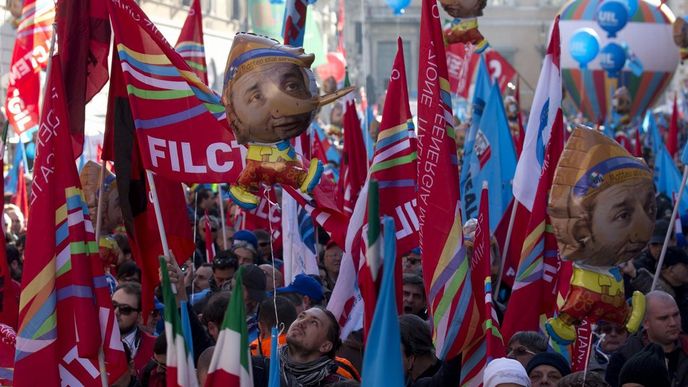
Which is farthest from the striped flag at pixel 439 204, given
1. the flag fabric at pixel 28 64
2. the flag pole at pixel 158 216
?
the flag fabric at pixel 28 64

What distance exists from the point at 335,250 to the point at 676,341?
345cm

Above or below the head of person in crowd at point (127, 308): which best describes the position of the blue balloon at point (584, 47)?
below

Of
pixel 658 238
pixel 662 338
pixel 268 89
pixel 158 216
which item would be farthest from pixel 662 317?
pixel 658 238

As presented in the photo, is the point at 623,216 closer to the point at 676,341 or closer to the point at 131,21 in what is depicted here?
the point at 676,341

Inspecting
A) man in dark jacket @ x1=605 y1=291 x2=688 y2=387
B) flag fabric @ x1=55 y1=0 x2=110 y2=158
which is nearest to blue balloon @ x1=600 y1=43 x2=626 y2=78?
flag fabric @ x1=55 y1=0 x2=110 y2=158

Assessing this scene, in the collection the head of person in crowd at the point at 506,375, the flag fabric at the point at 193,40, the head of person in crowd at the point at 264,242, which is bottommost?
the head of person in crowd at the point at 264,242

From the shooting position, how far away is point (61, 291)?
22.9 ft

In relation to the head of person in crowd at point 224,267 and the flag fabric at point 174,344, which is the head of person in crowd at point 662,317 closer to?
the flag fabric at point 174,344

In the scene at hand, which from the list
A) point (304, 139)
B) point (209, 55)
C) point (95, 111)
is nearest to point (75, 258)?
point (304, 139)

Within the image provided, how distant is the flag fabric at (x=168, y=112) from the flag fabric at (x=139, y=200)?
20cm

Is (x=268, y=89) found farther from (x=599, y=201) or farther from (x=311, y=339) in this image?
(x=599, y=201)

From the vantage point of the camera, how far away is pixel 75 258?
6984 millimetres

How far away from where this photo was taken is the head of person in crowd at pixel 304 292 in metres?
8.20

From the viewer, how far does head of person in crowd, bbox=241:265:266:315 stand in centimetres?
801
